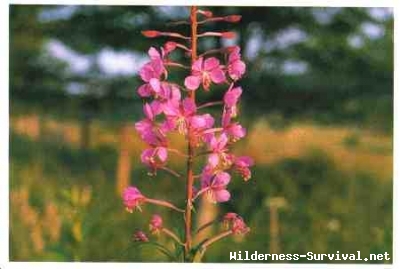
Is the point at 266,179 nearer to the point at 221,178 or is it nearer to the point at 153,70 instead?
the point at 221,178

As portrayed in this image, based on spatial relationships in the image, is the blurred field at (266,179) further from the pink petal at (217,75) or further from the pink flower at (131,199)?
the pink petal at (217,75)

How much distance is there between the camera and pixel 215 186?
1.53 meters

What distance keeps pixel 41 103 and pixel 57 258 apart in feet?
2.52

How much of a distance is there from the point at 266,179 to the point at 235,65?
3.51 ft

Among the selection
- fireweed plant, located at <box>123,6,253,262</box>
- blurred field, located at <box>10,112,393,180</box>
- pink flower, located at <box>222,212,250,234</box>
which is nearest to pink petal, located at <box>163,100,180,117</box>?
fireweed plant, located at <box>123,6,253,262</box>

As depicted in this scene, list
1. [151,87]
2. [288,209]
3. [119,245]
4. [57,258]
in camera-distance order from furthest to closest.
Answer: [288,209] < [119,245] < [57,258] < [151,87]

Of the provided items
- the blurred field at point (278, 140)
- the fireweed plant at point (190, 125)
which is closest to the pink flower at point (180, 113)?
the fireweed plant at point (190, 125)

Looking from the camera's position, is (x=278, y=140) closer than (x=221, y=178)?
No

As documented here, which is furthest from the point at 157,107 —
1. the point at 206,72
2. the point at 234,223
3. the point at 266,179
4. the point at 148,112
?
the point at 266,179

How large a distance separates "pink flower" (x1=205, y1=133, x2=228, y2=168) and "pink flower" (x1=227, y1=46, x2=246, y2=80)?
0.13 metres

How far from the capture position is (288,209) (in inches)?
98.0
